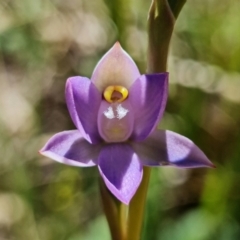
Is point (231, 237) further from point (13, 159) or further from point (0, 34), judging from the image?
point (0, 34)

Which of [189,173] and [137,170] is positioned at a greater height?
[137,170]

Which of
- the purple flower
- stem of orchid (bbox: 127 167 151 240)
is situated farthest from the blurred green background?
the purple flower

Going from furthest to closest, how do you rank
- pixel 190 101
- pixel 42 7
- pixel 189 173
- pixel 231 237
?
1. pixel 42 7
2. pixel 189 173
3. pixel 190 101
4. pixel 231 237

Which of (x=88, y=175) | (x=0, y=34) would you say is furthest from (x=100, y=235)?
(x=0, y=34)

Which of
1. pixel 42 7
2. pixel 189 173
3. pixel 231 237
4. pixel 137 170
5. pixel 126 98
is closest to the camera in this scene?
pixel 137 170

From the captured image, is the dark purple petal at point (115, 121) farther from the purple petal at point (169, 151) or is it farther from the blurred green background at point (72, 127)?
the blurred green background at point (72, 127)

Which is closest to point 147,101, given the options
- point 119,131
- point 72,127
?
point 119,131

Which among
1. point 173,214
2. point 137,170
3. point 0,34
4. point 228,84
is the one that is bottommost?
point 173,214
